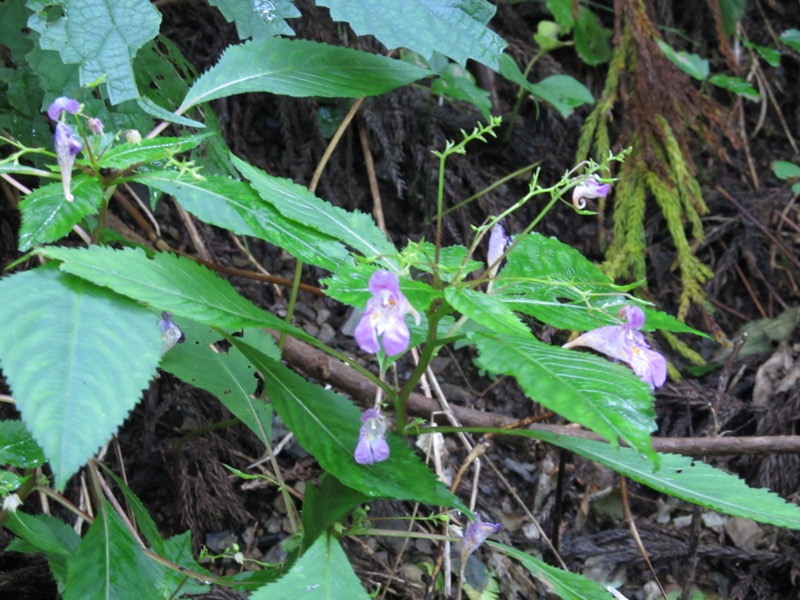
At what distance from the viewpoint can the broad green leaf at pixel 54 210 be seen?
1.17 m

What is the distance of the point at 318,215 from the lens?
4.70 feet

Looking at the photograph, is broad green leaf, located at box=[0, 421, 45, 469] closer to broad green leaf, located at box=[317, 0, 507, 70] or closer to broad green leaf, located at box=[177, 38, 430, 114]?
broad green leaf, located at box=[177, 38, 430, 114]

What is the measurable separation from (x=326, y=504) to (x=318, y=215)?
0.47 meters

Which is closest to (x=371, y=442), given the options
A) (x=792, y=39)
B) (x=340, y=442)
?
(x=340, y=442)

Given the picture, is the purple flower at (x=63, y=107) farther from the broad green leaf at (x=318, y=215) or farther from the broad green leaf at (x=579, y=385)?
the broad green leaf at (x=579, y=385)

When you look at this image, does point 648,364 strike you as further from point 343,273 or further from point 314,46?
point 314,46

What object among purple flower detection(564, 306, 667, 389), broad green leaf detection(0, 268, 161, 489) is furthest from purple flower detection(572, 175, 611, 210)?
broad green leaf detection(0, 268, 161, 489)

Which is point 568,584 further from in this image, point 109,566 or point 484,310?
point 109,566

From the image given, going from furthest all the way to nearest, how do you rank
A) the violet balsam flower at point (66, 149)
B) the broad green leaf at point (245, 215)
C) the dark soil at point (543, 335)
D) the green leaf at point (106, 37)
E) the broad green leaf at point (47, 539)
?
1. the dark soil at point (543, 335)
2. the green leaf at point (106, 37)
3. the broad green leaf at point (47, 539)
4. the broad green leaf at point (245, 215)
5. the violet balsam flower at point (66, 149)

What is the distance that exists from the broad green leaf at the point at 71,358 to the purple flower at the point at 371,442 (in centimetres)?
33

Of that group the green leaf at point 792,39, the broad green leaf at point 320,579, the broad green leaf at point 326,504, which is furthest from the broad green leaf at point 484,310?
the green leaf at point 792,39

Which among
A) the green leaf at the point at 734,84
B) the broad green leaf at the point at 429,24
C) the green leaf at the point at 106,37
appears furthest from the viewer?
the green leaf at the point at 734,84

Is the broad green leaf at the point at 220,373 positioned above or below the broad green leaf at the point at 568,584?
above

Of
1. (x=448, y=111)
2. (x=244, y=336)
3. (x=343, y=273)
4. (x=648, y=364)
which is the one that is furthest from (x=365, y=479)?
(x=448, y=111)
